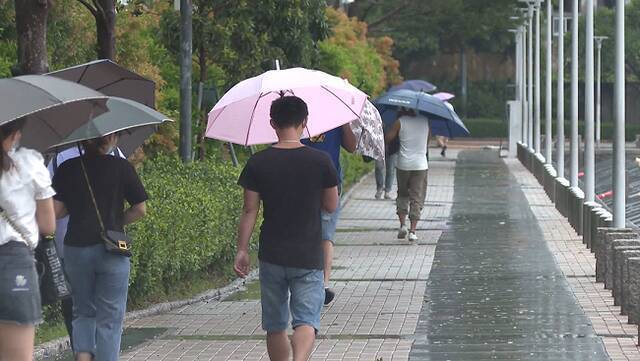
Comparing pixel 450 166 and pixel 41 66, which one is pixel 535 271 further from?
pixel 450 166

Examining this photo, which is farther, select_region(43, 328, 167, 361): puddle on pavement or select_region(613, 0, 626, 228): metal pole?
select_region(613, 0, 626, 228): metal pole

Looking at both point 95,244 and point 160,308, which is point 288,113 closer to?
point 95,244

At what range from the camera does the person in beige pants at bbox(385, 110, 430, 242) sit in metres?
17.6

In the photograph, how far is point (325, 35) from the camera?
22.5 metres

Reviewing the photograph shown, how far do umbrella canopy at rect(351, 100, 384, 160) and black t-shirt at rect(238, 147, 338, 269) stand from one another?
147 inches

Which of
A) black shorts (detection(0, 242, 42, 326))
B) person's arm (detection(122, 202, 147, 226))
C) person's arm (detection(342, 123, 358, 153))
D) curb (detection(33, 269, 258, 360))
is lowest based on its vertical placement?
curb (detection(33, 269, 258, 360))

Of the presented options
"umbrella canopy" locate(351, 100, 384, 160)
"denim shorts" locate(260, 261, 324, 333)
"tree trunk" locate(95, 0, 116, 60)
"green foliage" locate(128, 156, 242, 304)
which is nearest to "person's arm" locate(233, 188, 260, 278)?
"denim shorts" locate(260, 261, 324, 333)

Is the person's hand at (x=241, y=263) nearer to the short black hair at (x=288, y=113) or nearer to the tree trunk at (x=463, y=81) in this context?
the short black hair at (x=288, y=113)

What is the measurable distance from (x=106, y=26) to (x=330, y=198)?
18.9ft

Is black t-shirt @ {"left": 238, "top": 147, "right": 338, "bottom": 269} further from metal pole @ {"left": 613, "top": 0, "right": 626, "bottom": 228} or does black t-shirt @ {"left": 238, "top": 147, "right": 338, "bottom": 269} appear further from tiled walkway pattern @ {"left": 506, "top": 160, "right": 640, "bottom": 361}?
metal pole @ {"left": 613, "top": 0, "right": 626, "bottom": 228}

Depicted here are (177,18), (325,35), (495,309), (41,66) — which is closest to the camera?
(41,66)

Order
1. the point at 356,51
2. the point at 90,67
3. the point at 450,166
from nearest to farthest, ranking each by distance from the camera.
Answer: the point at 90,67, the point at 356,51, the point at 450,166

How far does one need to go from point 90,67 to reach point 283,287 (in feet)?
6.83

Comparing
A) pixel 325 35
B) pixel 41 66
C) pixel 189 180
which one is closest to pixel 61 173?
pixel 41 66
